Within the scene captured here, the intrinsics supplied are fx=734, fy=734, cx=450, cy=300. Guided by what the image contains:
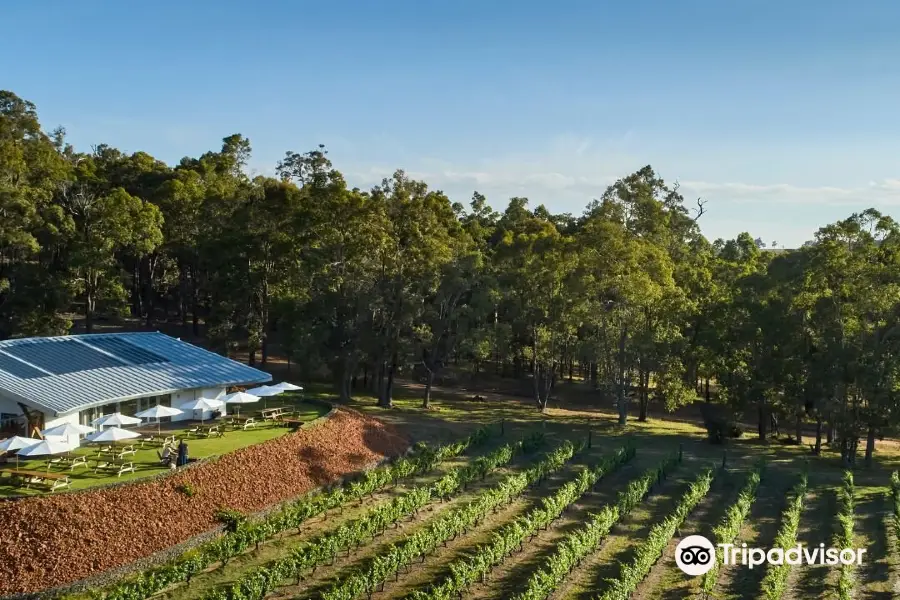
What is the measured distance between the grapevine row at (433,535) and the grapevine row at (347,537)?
1.07 meters

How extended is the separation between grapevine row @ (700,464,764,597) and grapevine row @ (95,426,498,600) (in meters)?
12.6

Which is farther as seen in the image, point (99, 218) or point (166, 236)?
point (166, 236)

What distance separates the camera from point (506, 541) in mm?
23172

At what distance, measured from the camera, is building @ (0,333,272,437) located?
29.6 meters

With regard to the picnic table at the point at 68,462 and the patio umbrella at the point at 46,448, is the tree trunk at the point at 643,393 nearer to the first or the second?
the picnic table at the point at 68,462

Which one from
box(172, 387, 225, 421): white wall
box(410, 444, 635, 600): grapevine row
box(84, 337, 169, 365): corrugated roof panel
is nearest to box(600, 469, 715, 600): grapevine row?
box(410, 444, 635, 600): grapevine row

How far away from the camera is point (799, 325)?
135 ft

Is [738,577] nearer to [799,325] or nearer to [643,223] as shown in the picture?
[799,325]

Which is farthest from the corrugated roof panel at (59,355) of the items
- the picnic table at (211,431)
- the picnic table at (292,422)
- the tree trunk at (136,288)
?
the tree trunk at (136,288)

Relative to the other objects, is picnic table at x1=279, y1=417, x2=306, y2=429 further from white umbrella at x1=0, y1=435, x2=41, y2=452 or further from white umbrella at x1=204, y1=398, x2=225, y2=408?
white umbrella at x1=0, y1=435, x2=41, y2=452

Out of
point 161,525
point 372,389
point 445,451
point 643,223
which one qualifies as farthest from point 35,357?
point 643,223

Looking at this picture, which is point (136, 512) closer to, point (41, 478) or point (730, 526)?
point (41, 478)

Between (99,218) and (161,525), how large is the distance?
1362 inches

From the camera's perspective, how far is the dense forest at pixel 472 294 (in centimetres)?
3934
